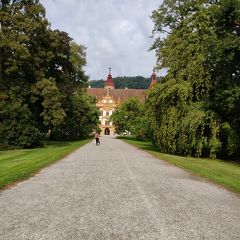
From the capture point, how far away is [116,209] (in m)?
9.94

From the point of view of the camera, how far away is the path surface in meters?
7.89

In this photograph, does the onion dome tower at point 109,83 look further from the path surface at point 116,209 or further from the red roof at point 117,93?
the path surface at point 116,209

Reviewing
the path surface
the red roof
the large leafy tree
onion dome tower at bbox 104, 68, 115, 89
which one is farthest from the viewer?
onion dome tower at bbox 104, 68, 115, 89

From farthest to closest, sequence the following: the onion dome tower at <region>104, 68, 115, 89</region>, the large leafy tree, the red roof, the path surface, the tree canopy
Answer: the onion dome tower at <region>104, 68, 115, 89</region>
the red roof
the tree canopy
the large leafy tree
the path surface

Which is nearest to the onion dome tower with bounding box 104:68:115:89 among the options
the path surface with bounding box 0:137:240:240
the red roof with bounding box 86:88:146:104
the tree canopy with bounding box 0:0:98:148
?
the red roof with bounding box 86:88:146:104

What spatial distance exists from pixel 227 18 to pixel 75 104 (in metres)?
41.6

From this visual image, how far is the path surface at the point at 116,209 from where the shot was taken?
7.89m

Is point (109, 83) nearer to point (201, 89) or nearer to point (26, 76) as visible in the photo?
point (26, 76)

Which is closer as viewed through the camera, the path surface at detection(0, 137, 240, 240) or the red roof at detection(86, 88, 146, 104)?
the path surface at detection(0, 137, 240, 240)

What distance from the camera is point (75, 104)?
70500mm

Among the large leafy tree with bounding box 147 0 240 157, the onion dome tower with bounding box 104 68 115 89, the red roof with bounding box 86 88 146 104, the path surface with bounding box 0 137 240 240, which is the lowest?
the path surface with bounding box 0 137 240 240

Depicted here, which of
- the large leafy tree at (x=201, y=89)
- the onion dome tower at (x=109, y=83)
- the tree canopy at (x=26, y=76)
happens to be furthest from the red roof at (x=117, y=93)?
the large leafy tree at (x=201, y=89)

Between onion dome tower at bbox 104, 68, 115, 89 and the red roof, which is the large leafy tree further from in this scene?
onion dome tower at bbox 104, 68, 115, 89

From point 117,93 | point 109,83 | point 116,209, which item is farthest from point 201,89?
point 109,83
